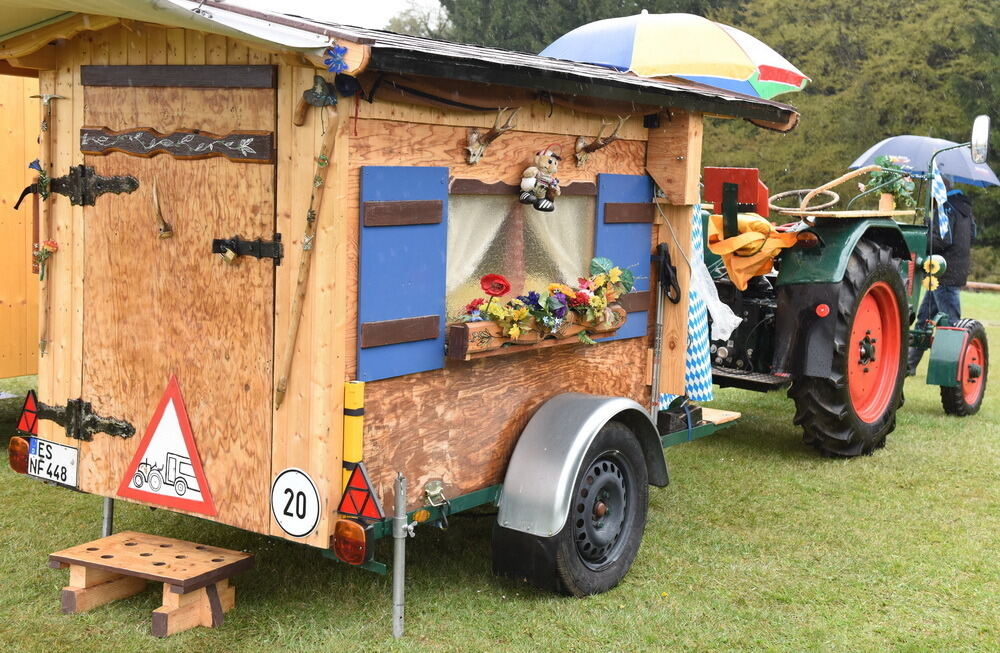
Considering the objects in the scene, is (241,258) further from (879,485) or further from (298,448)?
(879,485)

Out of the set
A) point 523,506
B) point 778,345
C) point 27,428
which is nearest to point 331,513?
point 523,506

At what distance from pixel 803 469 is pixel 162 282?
442cm

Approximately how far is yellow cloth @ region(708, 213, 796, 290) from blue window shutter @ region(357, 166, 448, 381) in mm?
2907

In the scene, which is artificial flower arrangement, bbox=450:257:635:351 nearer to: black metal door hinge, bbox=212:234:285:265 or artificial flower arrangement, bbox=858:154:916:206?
black metal door hinge, bbox=212:234:285:265

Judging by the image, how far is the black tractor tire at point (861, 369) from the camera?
701cm

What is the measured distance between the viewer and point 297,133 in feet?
13.2

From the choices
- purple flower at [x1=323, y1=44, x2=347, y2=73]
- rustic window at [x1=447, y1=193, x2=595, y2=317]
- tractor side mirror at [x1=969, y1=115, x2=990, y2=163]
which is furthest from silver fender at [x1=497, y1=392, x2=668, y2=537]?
tractor side mirror at [x1=969, y1=115, x2=990, y2=163]

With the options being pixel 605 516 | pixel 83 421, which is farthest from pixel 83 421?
pixel 605 516

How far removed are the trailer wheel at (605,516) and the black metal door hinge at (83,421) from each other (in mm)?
1902

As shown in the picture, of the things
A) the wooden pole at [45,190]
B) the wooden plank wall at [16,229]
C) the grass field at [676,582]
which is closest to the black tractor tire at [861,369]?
the grass field at [676,582]

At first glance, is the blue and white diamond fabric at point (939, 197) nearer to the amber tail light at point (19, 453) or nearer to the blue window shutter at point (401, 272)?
the blue window shutter at point (401, 272)

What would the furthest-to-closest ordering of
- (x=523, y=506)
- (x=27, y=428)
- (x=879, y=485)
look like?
(x=879, y=485), (x=27, y=428), (x=523, y=506)

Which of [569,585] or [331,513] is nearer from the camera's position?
[331,513]

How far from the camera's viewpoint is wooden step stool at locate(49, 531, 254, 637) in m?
4.29
